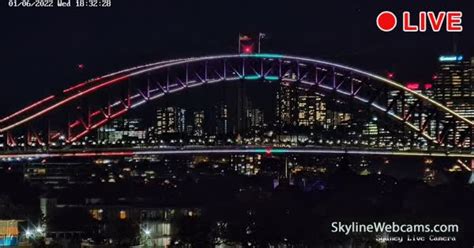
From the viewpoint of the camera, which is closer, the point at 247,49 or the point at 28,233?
the point at 28,233

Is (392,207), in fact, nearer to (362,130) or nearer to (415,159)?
(415,159)

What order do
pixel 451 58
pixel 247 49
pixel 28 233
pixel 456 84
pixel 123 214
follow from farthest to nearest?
pixel 456 84 → pixel 451 58 → pixel 247 49 → pixel 123 214 → pixel 28 233

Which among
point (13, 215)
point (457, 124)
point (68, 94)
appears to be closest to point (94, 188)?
point (68, 94)

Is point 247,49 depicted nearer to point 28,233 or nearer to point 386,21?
point 386,21

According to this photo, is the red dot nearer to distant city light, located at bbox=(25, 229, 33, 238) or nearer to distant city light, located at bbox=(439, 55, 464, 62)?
distant city light, located at bbox=(25, 229, 33, 238)

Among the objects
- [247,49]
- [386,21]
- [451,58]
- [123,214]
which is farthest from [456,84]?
[386,21]

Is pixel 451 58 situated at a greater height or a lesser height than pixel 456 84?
greater

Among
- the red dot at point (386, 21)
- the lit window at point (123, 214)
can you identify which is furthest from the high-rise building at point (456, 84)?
the red dot at point (386, 21)
